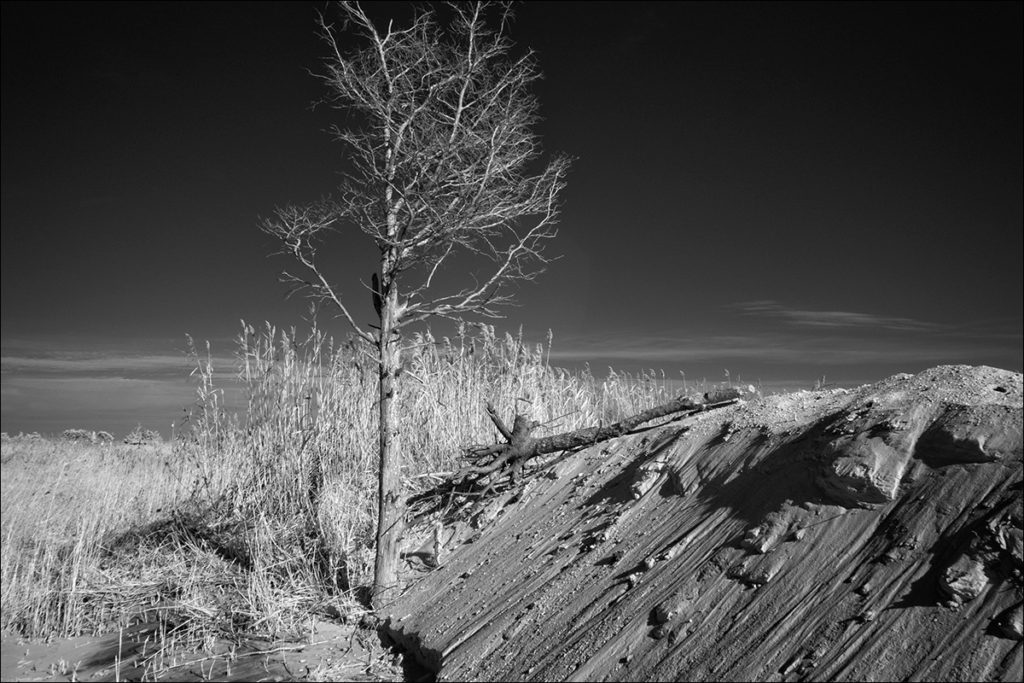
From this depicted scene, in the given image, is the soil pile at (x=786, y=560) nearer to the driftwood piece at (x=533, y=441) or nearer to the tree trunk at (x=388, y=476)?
the tree trunk at (x=388, y=476)

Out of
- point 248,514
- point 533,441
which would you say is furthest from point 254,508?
point 533,441

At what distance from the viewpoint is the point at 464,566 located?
5262 mm

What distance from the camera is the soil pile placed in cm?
275

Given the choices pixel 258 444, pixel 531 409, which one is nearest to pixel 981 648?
pixel 531 409

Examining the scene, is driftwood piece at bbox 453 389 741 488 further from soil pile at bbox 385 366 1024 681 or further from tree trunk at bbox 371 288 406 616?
tree trunk at bbox 371 288 406 616

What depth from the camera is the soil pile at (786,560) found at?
2.75 m

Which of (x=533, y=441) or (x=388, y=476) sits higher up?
(x=533, y=441)

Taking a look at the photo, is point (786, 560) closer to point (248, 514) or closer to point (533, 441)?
point (533, 441)

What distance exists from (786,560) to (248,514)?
5.69 metres

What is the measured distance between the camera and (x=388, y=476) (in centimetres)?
538

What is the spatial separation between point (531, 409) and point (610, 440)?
9.13ft

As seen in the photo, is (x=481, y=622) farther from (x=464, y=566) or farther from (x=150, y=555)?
(x=150, y=555)

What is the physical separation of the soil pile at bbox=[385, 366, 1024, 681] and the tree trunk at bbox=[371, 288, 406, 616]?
36 centimetres

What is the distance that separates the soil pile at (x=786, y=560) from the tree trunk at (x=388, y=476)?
1.18 ft
